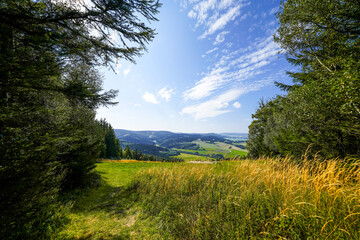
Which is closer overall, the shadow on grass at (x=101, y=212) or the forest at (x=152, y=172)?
the forest at (x=152, y=172)

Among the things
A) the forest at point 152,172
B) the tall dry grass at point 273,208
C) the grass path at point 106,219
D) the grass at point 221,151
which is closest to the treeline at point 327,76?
the forest at point 152,172

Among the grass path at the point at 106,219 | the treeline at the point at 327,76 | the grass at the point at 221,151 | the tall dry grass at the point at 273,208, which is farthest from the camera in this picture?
the grass at the point at 221,151

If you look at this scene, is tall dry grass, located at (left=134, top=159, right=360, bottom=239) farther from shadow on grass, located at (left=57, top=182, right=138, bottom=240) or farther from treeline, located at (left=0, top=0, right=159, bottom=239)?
treeline, located at (left=0, top=0, right=159, bottom=239)

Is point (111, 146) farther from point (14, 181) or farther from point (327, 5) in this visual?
point (327, 5)

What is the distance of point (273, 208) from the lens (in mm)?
2994

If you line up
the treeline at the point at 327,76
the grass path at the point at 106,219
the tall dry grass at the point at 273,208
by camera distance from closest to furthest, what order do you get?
the tall dry grass at the point at 273,208 < the grass path at the point at 106,219 < the treeline at the point at 327,76

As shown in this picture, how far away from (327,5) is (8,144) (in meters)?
13.4

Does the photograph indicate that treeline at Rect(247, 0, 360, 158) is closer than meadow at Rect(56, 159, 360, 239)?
No

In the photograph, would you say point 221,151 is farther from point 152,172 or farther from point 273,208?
point 273,208

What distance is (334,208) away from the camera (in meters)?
2.44

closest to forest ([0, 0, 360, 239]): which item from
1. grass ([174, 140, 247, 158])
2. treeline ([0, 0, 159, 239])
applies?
treeline ([0, 0, 159, 239])

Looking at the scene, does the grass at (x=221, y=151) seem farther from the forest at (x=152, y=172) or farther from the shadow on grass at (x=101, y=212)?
the shadow on grass at (x=101, y=212)

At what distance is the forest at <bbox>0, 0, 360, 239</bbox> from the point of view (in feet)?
7.87

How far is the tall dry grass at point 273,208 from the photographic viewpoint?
2.25 metres
